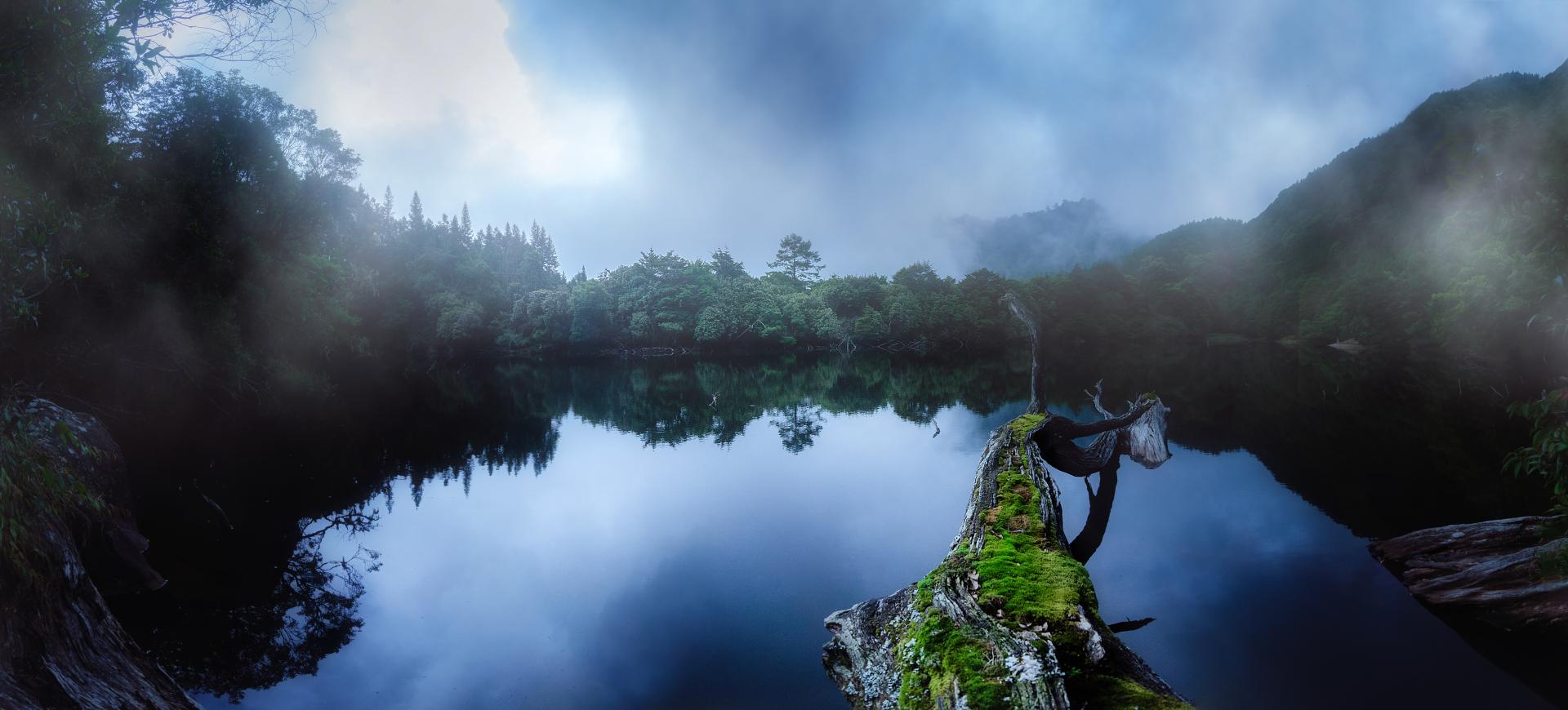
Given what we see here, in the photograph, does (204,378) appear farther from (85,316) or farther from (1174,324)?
(1174,324)

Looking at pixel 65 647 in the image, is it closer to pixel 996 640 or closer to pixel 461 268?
pixel 996 640

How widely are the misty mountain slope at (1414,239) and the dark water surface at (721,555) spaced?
3768 millimetres

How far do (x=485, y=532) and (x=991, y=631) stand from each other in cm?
891

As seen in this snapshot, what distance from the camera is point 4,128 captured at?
481 centimetres

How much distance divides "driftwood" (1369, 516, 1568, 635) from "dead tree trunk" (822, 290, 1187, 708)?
4.38 metres

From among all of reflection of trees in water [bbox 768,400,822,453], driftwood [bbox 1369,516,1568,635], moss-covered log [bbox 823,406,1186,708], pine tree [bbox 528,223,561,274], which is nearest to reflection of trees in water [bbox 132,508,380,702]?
moss-covered log [bbox 823,406,1186,708]

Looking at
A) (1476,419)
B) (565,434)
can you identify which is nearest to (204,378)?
(565,434)

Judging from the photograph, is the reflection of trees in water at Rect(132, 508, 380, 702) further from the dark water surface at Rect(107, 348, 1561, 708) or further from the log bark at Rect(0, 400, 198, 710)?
the log bark at Rect(0, 400, 198, 710)

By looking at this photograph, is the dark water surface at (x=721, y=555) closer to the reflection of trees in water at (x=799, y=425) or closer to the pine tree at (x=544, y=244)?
the reflection of trees in water at (x=799, y=425)

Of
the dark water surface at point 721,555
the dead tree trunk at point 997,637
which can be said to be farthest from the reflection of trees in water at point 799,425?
the dead tree trunk at point 997,637

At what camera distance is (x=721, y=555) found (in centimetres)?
831

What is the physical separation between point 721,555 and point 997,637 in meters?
5.65

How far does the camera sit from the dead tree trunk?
9.54 feet

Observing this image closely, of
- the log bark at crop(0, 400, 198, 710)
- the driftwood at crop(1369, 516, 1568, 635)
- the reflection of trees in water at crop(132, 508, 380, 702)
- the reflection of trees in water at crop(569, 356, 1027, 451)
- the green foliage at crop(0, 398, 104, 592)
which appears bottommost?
the driftwood at crop(1369, 516, 1568, 635)
